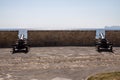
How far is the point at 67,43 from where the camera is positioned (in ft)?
80.5

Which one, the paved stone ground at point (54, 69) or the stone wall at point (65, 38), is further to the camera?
the stone wall at point (65, 38)

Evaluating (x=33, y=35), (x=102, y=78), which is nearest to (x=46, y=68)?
(x=102, y=78)

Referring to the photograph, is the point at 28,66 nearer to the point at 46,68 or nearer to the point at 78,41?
the point at 46,68

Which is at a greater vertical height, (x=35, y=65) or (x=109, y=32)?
(x=109, y=32)

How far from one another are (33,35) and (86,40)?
521cm

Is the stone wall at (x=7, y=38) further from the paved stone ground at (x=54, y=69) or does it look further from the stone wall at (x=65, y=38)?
the paved stone ground at (x=54, y=69)

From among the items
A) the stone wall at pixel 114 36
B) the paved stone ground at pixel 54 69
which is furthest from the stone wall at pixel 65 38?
the paved stone ground at pixel 54 69

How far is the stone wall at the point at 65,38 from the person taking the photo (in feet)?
80.2

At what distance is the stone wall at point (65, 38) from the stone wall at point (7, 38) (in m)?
1.56

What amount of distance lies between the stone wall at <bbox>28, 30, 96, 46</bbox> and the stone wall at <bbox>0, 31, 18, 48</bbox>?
156 centimetres

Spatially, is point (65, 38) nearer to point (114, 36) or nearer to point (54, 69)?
point (114, 36)

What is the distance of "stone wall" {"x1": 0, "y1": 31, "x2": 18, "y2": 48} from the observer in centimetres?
2394

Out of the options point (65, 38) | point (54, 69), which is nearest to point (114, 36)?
point (65, 38)

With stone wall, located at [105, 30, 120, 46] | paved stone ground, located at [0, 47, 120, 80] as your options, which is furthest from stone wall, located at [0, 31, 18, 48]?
paved stone ground, located at [0, 47, 120, 80]
